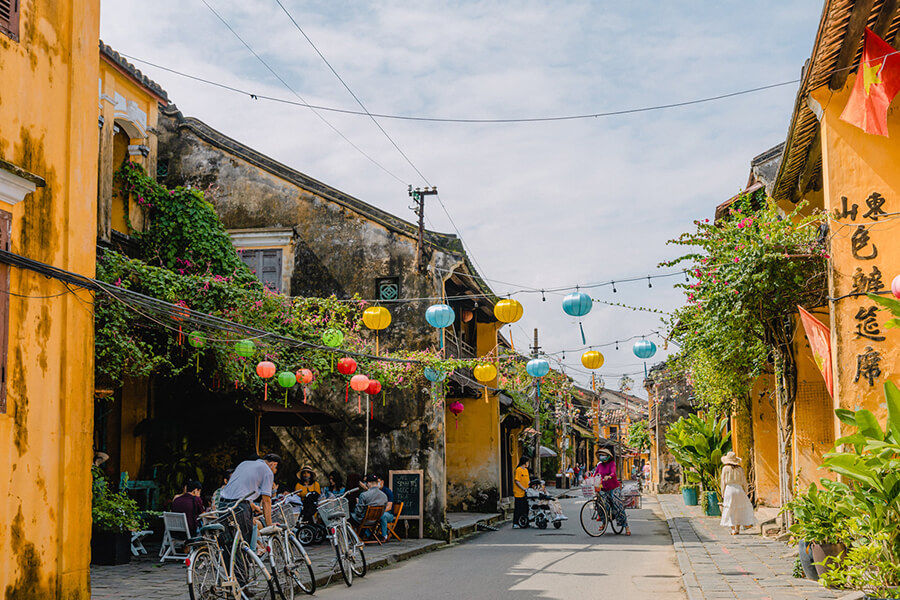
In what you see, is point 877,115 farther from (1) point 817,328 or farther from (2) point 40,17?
(2) point 40,17

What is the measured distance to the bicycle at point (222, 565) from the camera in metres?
8.23

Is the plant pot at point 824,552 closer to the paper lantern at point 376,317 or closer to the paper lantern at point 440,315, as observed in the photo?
the paper lantern at point 440,315

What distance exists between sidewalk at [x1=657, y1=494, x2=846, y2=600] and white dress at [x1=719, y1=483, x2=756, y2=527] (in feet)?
0.87

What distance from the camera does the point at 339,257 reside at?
61.4 ft

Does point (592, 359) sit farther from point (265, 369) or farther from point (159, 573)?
point (159, 573)

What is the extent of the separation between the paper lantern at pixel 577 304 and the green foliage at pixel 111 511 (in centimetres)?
684

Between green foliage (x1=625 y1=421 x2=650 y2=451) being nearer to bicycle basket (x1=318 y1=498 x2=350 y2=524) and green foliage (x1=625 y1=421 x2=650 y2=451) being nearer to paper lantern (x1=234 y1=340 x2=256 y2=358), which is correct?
paper lantern (x1=234 y1=340 x2=256 y2=358)

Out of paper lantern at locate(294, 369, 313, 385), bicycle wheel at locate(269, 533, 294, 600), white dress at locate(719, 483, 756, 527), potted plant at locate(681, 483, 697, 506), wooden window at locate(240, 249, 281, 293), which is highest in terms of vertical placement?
wooden window at locate(240, 249, 281, 293)

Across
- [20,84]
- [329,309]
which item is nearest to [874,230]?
[20,84]

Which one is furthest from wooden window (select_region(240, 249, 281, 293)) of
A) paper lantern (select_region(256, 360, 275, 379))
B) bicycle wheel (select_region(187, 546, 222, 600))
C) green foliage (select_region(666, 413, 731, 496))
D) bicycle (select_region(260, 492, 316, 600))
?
green foliage (select_region(666, 413, 731, 496))

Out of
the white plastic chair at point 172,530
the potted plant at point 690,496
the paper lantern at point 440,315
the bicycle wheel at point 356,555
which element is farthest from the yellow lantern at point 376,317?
the potted plant at point 690,496

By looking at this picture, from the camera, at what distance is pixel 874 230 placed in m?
9.63

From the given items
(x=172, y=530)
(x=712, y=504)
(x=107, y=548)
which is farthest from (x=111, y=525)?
(x=712, y=504)

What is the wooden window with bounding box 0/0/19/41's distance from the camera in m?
7.79
